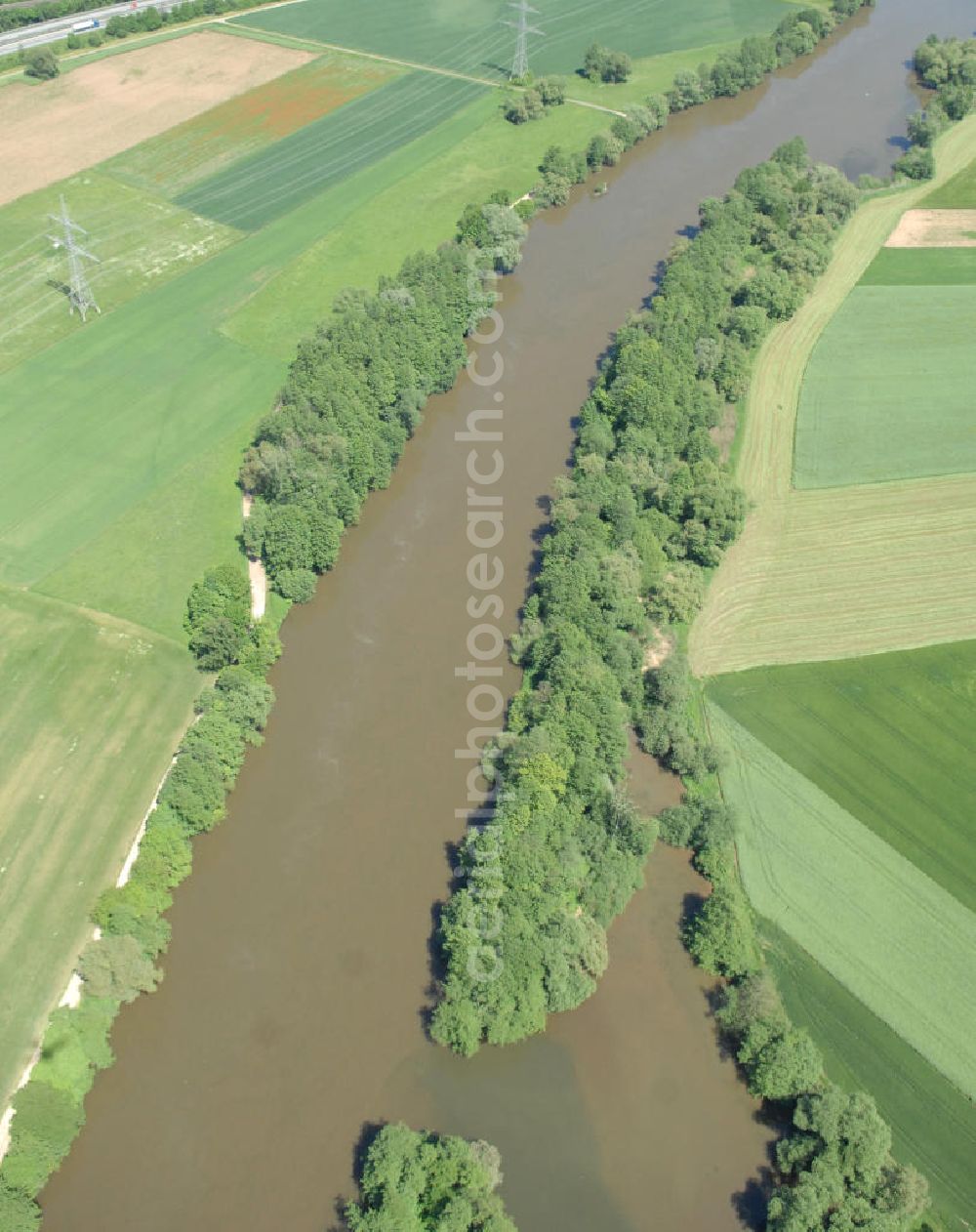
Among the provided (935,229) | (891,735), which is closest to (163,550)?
(891,735)

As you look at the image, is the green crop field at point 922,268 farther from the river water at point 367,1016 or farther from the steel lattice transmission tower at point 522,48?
the steel lattice transmission tower at point 522,48

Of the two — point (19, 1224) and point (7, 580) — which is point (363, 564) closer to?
point (7, 580)

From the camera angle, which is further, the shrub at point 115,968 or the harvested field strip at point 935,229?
the harvested field strip at point 935,229

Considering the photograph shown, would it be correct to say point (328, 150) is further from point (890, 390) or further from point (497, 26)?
point (890, 390)

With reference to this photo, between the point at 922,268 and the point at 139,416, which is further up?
the point at 922,268

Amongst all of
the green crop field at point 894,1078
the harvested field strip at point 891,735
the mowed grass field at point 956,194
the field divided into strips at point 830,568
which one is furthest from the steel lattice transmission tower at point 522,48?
the green crop field at point 894,1078
